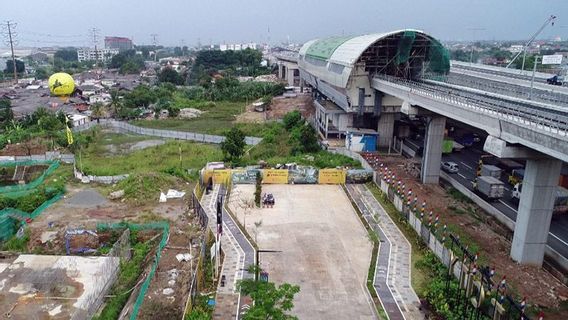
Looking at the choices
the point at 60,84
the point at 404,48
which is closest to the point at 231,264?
the point at 404,48

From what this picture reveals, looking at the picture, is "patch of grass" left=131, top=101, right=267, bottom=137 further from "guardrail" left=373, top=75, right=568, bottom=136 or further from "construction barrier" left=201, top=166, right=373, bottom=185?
"guardrail" left=373, top=75, right=568, bottom=136

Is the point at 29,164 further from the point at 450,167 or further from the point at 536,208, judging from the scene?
the point at 536,208

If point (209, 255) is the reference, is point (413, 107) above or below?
above

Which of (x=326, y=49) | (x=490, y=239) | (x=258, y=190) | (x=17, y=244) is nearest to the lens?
(x=17, y=244)

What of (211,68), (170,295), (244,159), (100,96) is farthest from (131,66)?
(170,295)

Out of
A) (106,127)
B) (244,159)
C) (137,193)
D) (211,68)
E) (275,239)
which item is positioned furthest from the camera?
(211,68)

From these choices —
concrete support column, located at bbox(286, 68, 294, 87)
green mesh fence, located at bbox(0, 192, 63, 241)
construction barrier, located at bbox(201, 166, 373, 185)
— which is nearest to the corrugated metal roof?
construction barrier, located at bbox(201, 166, 373, 185)

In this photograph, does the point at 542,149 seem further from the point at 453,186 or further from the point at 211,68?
the point at 211,68
